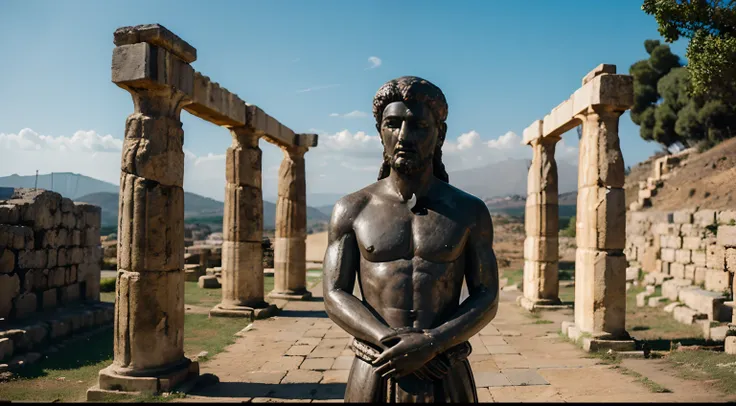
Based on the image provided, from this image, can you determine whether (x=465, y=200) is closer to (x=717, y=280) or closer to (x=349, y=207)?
(x=349, y=207)

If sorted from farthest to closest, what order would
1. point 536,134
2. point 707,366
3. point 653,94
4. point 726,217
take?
point 653,94, point 536,134, point 726,217, point 707,366

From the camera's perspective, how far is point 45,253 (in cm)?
1063

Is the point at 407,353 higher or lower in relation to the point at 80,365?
higher

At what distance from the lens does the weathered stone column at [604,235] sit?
364 inches

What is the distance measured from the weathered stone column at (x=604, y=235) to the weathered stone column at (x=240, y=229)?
6.81 metres

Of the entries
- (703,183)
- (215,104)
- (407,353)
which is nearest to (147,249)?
(215,104)

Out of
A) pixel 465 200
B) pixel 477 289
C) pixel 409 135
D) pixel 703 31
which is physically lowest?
pixel 477 289

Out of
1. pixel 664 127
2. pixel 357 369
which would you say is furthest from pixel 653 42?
pixel 357 369

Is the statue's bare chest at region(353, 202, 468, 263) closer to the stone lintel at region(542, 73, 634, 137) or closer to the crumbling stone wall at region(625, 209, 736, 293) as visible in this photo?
the stone lintel at region(542, 73, 634, 137)

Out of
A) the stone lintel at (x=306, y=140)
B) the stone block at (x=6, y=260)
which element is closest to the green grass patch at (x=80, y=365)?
the stone block at (x=6, y=260)

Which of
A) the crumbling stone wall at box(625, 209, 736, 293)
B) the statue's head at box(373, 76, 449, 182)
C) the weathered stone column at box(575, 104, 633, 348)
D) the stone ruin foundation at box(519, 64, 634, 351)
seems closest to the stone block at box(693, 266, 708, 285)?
the crumbling stone wall at box(625, 209, 736, 293)

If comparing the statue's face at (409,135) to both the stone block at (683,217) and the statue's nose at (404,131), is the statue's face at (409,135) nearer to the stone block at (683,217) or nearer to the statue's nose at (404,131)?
the statue's nose at (404,131)

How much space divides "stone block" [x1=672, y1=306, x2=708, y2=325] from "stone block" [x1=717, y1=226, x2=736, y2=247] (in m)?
1.53

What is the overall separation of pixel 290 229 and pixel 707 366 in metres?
10.3
